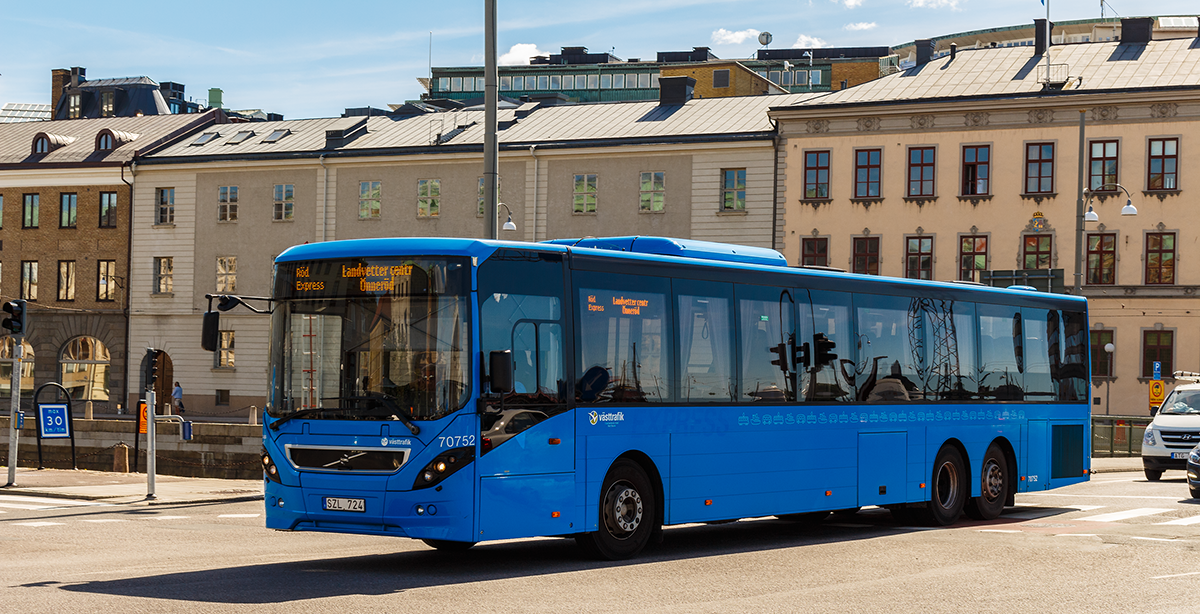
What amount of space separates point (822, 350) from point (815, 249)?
34721mm

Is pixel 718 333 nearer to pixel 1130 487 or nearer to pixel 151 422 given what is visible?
pixel 151 422

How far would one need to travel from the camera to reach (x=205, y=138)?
62.2 m

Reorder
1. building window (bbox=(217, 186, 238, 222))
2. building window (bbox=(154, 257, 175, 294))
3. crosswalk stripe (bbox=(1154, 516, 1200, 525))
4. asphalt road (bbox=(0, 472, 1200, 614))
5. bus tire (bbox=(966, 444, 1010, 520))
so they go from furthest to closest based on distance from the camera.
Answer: building window (bbox=(154, 257, 175, 294)) → building window (bbox=(217, 186, 238, 222)) → bus tire (bbox=(966, 444, 1010, 520)) → crosswalk stripe (bbox=(1154, 516, 1200, 525)) → asphalt road (bbox=(0, 472, 1200, 614))

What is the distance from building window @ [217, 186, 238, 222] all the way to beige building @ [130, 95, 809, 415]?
6 centimetres

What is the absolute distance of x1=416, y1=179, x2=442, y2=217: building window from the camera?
55938 mm

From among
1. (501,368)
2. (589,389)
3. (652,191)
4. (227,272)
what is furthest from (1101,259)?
(501,368)

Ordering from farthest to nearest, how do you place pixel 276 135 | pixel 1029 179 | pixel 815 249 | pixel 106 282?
pixel 276 135, pixel 106 282, pixel 815 249, pixel 1029 179

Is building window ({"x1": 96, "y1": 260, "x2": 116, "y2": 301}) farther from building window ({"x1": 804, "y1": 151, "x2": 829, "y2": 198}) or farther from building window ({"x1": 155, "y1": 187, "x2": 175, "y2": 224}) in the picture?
building window ({"x1": 804, "y1": 151, "x2": 829, "y2": 198})

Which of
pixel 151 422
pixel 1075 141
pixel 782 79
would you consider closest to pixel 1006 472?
pixel 151 422

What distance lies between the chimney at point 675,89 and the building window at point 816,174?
8.14m

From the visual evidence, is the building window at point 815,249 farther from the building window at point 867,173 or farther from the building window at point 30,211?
the building window at point 30,211

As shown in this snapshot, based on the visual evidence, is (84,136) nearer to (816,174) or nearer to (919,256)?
(816,174)

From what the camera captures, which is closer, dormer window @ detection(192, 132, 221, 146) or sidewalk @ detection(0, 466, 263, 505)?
sidewalk @ detection(0, 466, 263, 505)

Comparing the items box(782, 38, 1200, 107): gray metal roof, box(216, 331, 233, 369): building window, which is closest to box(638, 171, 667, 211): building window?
box(782, 38, 1200, 107): gray metal roof
